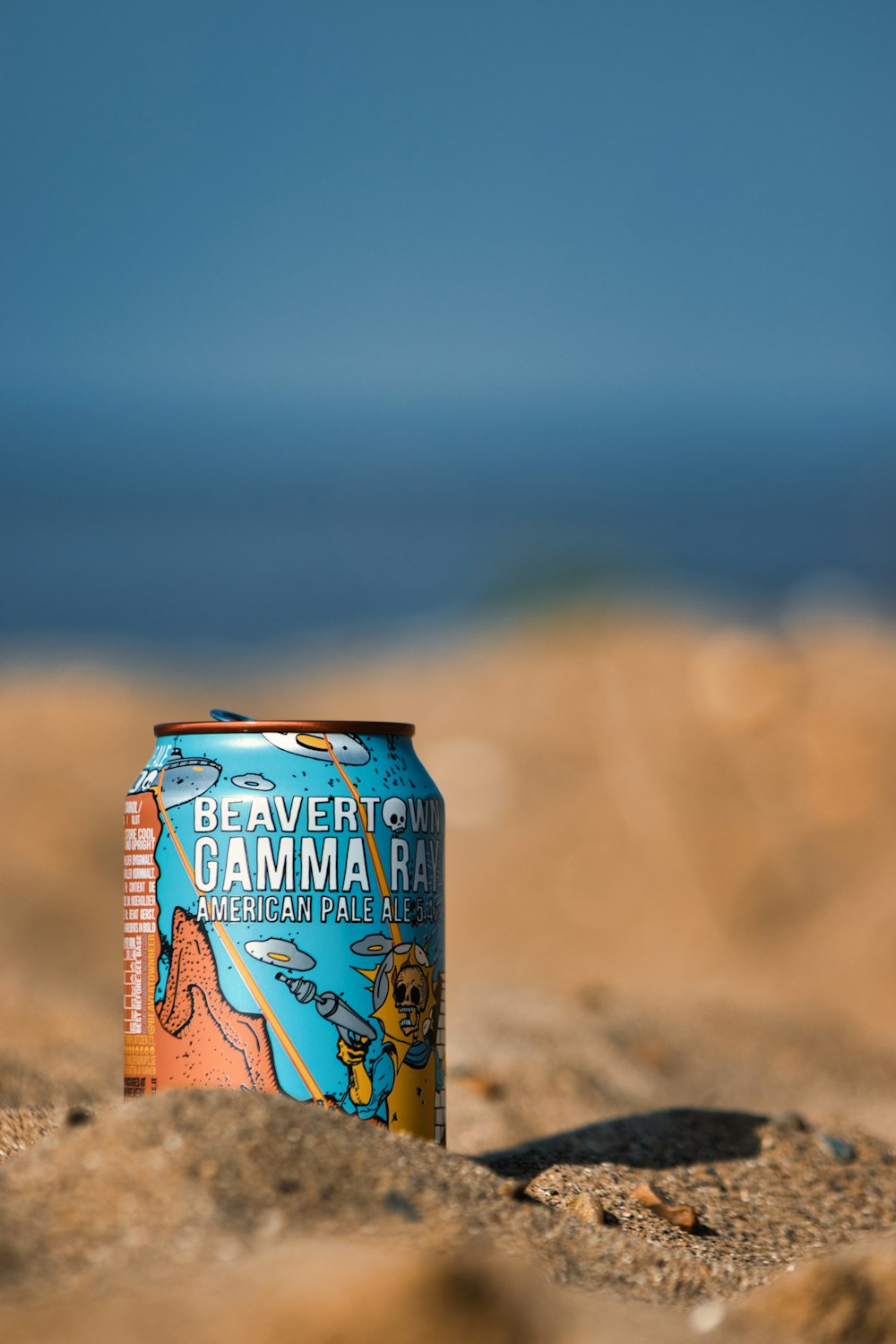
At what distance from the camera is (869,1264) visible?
2.11 meters

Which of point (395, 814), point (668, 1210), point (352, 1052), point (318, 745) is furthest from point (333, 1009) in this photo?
point (668, 1210)

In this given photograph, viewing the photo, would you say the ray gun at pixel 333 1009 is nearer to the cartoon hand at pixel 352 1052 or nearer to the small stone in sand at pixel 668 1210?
the cartoon hand at pixel 352 1052

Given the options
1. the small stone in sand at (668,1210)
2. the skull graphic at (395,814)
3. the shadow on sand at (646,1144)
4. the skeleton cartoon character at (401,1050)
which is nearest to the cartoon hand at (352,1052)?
the skeleton cartoon character at (401,1050)

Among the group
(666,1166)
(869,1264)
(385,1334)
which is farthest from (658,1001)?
(385,1334)

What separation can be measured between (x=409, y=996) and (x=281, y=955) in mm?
252

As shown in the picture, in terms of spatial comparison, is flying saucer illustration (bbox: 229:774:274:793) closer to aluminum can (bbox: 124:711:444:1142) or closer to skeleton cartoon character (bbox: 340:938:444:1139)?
aluminum can (bbox: 124:711:444:1142)

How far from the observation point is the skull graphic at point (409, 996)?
2.72 m

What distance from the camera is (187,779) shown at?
108 inches

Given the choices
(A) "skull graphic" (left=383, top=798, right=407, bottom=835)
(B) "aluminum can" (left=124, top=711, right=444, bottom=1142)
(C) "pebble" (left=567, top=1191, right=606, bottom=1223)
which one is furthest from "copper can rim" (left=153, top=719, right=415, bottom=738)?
(C) "pebble" (left=567, top=1191, right=606, bottom=1223)

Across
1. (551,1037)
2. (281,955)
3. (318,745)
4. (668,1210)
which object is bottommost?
(551,1037)

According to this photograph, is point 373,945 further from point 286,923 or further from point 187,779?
point 187,779

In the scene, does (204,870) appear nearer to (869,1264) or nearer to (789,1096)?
(869,1264)

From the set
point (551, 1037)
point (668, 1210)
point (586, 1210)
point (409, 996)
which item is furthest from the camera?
point (551, 1037)

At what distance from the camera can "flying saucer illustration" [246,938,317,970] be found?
265 centimetres
